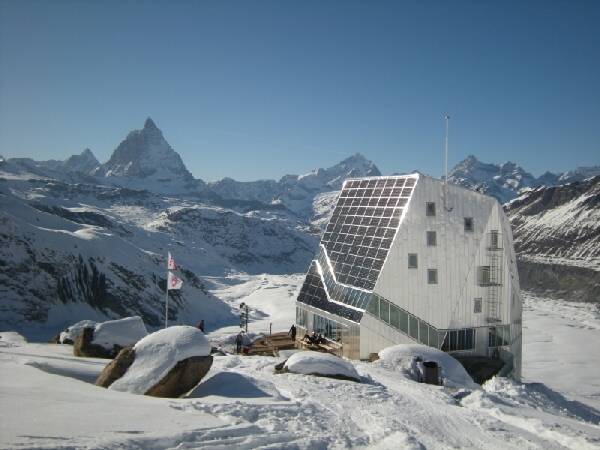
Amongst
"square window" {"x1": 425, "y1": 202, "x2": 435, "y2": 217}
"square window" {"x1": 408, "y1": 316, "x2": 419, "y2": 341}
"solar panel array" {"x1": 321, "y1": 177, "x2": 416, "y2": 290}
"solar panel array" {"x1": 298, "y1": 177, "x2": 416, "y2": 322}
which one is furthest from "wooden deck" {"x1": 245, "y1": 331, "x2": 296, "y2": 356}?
"square window" {"x1": 425, "y1": 202, "x2": 435, "y2": 217}

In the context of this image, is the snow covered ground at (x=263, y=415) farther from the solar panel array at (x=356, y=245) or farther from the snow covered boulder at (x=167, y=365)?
the solar panel array at (x=356, y=245)

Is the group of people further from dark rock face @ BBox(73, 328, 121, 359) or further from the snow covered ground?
dark rock face @ BBox(73, 328, 121, 359)

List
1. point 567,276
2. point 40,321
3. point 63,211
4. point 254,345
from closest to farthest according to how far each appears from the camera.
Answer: point 254,345 < point 40,321 < point 567,276 < point 63,211

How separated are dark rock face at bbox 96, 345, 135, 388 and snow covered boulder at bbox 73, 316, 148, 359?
6.91 m

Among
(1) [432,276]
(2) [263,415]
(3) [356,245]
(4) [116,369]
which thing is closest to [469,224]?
(1) [432,276]

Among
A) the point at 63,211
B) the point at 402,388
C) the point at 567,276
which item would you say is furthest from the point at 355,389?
the point at 63,211

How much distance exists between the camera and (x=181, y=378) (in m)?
14.3

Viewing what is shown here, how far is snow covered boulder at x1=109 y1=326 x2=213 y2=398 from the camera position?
46.0 feet

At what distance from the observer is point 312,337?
110 feet

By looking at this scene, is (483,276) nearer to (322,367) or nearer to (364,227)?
(364,227)

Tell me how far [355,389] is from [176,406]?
6.56 metres

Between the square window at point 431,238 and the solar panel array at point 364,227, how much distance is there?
239cm

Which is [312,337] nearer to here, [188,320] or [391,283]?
[391,283]

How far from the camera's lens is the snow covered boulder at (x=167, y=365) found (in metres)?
14.0
